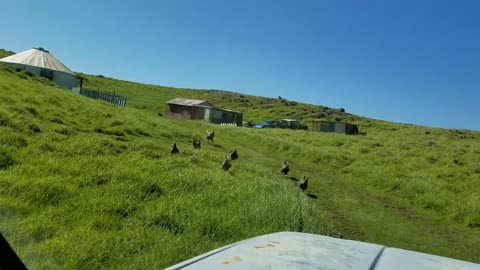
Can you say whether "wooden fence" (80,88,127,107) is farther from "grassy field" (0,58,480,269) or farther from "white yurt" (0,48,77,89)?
"grassy field" (0,58,480,269)

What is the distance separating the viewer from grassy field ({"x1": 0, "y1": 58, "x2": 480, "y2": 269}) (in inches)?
240

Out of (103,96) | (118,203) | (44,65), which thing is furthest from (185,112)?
(118,203)

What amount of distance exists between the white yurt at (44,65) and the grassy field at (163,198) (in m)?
26.8

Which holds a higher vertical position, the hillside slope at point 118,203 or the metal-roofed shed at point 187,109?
the metal-roofed shed at point 187,109

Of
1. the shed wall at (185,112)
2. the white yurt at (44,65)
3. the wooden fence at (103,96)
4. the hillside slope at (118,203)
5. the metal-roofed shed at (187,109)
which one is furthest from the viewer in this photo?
the metal-roofed shed at (187,109)

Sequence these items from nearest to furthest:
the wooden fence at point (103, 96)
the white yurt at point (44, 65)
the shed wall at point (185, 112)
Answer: the wooden fence at point (103, 96)
the white yurt at point (44, 65)
the shed wall at point (185, 112)

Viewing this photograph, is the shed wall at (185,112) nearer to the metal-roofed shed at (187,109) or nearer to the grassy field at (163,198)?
the metal-roofed shed at (187,109)

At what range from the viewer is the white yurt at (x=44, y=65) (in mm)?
44938

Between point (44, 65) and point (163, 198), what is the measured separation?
1671 inches

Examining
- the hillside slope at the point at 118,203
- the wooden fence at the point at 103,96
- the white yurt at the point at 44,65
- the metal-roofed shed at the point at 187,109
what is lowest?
the hillside slope at the point at 118,203

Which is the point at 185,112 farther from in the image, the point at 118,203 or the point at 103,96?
the point at 118,203

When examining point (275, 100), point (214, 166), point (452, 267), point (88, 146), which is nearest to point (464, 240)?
point (214, 166)

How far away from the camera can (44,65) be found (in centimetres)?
4562

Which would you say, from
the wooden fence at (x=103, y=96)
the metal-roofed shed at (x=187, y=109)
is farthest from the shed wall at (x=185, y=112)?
the wooden fence at (x=103, y=96)
